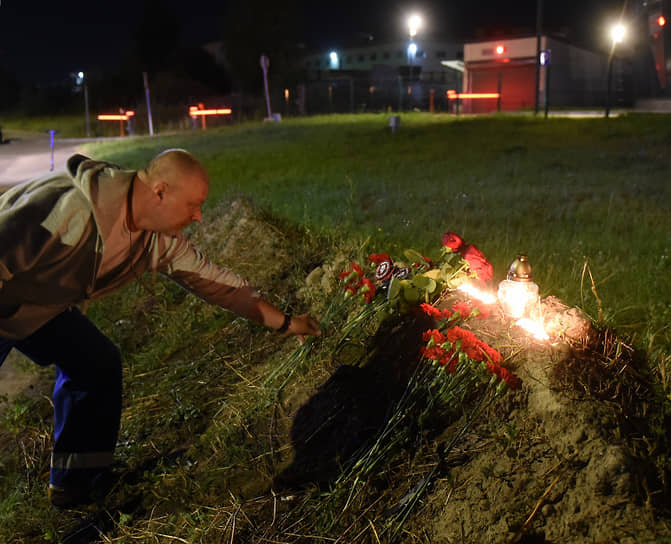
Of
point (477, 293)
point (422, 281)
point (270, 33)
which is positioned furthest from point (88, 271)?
point (270, 33)

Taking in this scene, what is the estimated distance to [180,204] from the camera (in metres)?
2.70

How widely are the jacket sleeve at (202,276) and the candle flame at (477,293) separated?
3.65ft

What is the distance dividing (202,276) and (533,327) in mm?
1556

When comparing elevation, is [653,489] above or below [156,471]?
above

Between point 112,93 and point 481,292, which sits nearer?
point 481,292

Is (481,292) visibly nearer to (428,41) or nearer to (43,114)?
(43,114)

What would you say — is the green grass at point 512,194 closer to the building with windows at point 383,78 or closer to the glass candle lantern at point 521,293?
the glass candle lantern at point 521,293

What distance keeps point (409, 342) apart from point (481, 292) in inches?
18.2

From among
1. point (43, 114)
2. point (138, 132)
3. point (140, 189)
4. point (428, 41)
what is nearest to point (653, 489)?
point (140, 189)

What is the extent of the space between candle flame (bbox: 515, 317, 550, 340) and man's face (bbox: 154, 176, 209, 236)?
1.54m

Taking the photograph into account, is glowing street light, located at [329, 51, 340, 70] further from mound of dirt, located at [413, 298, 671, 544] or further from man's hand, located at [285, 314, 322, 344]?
mound of dirt, located at [413, 298, 671, 544]

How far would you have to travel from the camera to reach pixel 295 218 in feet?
20.1

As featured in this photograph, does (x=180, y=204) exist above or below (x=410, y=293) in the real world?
above

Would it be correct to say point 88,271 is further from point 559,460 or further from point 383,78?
point 383,78
